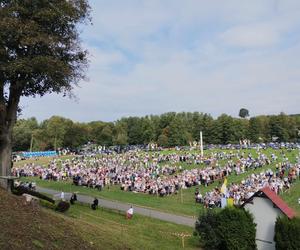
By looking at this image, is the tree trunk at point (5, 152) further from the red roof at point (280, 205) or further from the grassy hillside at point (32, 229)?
the red roof at point (280, 205)

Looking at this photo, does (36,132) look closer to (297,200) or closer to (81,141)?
(81,141)

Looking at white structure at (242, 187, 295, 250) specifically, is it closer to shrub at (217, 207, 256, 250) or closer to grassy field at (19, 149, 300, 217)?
shrub at (217, 207, 256, 250)

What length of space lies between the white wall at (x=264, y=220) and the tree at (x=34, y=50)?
12.5m

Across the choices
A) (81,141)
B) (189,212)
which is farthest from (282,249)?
(81,141)

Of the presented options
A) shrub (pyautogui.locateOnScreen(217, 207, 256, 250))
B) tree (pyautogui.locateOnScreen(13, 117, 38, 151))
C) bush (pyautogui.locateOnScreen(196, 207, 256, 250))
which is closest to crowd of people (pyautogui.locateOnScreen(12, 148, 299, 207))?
bush (pyautogui.locateOnScreen(196, 207, 256, 250))

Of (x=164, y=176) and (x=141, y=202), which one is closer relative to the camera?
(x=141, y=202)

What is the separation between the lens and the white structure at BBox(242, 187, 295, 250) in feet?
72.3

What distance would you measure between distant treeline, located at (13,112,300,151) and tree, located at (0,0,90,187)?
3331 inches

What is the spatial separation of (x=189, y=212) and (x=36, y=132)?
90297mm

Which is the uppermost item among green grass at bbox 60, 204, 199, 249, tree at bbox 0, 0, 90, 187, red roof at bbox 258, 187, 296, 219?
tree at bbox 0, 0, 90, 187

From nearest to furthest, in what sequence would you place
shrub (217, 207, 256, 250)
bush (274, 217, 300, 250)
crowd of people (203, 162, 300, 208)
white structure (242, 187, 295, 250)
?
bush (274, 217, 300, 250)
white structure (242, 187, 295, 250)
shrub (217, 207, 256, 250)
crowd of people (203, 162, 300, 208)

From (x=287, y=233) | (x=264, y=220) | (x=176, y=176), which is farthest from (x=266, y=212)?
(x=176, y=176)

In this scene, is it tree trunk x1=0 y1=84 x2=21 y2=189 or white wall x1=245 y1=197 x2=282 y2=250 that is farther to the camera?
tree trunk x1=0 y1=84 x2=21 y2=189

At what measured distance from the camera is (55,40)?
2409 cm
